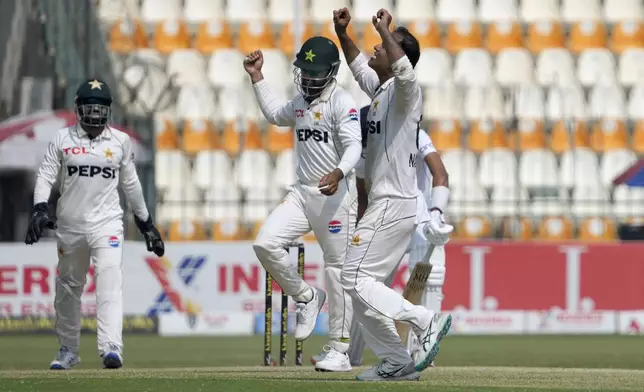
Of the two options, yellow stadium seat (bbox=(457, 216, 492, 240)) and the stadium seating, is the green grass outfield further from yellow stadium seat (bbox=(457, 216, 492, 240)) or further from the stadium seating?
the stadium seating

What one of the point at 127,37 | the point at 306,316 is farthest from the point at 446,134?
the point at 306,316

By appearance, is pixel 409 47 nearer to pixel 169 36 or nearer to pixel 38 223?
pixel 38 223

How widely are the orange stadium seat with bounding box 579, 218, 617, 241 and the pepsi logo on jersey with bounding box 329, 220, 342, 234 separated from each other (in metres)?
11.3

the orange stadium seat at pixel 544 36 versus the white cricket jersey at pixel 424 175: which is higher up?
the orange stadium seat at pixel 544 36

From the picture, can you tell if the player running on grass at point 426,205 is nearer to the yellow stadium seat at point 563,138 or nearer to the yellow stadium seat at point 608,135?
the yellow stadium seat at point 563,138

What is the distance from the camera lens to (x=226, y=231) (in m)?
19.8

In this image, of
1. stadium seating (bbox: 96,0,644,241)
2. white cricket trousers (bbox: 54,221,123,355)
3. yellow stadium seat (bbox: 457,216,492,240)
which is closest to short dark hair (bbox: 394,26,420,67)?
white cricket trousers (bbox: 54,221,123,355)

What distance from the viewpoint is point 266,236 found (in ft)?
30.1

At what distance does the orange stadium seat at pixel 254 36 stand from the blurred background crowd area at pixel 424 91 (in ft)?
0.09

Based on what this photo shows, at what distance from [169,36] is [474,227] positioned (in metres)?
6.38

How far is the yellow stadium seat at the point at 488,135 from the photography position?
839 inches

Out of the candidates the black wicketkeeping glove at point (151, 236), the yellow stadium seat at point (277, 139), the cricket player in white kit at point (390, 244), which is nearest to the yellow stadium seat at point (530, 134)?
the yellow stadium seat at point (277, 139)

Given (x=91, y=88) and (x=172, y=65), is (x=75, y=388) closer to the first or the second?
(x=91, y=88)

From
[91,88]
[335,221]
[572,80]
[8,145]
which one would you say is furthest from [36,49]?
[335,221]
